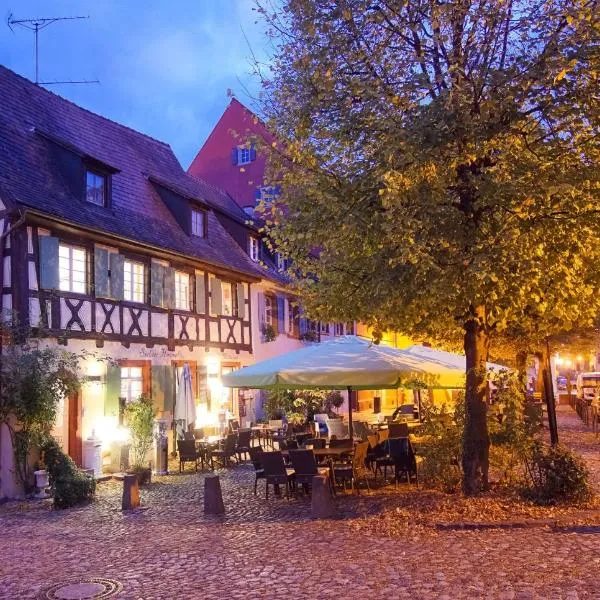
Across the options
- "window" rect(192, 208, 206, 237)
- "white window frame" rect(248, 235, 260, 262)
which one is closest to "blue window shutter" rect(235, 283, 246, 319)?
"window" rect(192, 208, 206, 237)

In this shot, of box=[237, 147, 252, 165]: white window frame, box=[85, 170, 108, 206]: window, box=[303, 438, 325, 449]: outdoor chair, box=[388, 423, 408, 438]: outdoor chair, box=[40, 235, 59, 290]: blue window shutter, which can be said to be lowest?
box=[303, 438, 325, 449]: outdoor chair

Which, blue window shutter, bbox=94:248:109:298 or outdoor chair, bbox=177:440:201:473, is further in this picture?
blue window shutter, bbox=94:248:109:298

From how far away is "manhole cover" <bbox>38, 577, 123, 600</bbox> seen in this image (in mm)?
6332

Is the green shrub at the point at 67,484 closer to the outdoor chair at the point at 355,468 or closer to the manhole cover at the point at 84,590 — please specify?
the outdoor chair at the point at 355,468

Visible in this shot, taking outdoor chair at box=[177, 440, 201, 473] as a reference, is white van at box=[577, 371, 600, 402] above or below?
above

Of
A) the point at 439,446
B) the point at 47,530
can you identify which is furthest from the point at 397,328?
the point at 47,530

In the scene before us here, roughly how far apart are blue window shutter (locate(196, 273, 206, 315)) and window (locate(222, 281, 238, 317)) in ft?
5.01

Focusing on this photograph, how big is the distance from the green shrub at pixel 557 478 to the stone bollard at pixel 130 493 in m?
5.53

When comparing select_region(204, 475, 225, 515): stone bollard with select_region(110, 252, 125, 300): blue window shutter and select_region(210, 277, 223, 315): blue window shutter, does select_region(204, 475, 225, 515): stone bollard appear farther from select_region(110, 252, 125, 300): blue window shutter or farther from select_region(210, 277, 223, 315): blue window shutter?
select_region(210, 277, 223, 315): blue window shutter

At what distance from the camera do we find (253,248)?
2547 centimetres

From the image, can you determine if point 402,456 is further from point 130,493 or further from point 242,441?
point 242,441

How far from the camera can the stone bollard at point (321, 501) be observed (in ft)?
31.1

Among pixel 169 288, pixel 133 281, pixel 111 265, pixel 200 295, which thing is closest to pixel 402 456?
pixel 111 265

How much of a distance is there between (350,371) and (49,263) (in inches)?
261
